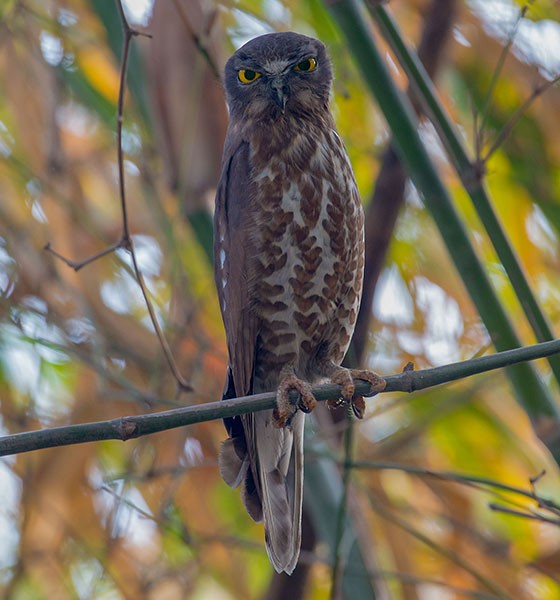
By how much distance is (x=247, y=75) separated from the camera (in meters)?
3.44

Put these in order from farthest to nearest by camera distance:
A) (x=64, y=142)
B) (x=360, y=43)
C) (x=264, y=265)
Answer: (x=64, y=142), (x=264, y=265), (x=360, y=43)

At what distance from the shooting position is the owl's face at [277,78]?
336 centimetres

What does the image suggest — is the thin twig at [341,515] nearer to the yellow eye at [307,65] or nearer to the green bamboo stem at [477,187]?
the green bamboo stem at [477,187]

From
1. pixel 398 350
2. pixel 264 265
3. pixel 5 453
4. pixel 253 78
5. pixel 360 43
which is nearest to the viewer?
pixel 5 453

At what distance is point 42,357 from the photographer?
4.11 m

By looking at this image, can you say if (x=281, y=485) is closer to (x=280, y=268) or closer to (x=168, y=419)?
(x=280, y=268)

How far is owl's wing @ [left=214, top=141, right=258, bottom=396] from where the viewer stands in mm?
3129

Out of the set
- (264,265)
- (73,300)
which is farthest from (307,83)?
(73,300)

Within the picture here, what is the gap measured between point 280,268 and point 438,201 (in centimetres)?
56

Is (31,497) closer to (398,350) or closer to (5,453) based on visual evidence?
(398,350)

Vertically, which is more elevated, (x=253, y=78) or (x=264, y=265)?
A: (x=253, y=78)

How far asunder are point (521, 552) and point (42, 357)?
230 cm

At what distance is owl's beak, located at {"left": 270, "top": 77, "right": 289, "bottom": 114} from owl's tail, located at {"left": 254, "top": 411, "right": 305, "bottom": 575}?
1040 mm

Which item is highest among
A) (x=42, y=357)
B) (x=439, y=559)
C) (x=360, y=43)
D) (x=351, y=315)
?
(x=360, y=43)
